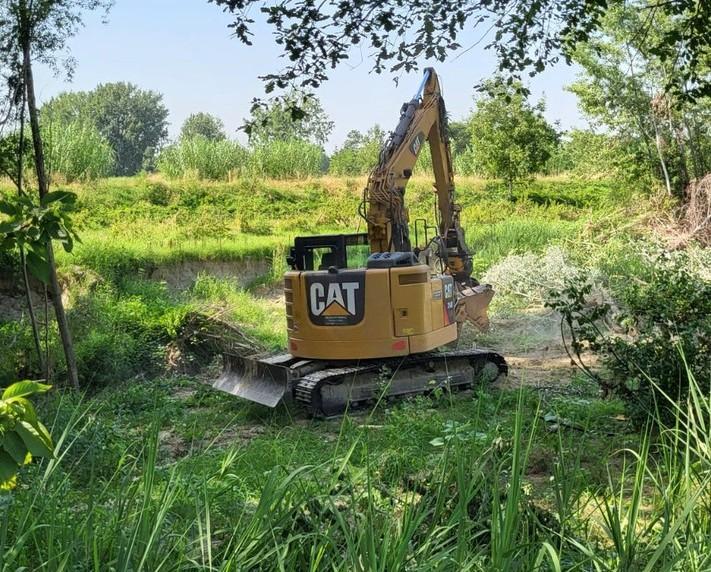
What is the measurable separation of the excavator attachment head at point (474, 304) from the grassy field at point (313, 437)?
889 mm

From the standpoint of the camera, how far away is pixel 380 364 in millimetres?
9094

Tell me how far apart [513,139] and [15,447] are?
2567cm

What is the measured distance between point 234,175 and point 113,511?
2469cm

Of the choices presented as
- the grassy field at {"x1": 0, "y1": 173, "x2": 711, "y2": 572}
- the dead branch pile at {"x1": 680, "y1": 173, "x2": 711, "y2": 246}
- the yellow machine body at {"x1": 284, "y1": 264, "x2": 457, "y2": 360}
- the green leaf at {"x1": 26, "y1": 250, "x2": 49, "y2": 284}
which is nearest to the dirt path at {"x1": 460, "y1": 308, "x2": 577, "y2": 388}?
the grassy field at {"x1": 0, "y1": 173, "x2": 711, "y2": 572}

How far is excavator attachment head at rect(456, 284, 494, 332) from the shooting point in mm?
11391

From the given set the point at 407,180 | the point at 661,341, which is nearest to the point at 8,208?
the point at 661,341

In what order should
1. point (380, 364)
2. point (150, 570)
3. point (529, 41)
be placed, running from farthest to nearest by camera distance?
point (380, 364) → point (529, 41) → point (150, 570)

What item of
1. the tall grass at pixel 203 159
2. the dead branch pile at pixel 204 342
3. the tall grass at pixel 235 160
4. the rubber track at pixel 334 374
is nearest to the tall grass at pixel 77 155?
the tall grass at pixel 235 160

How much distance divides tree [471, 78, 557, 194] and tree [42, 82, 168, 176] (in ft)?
173

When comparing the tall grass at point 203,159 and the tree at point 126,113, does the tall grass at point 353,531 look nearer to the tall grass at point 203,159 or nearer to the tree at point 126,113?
the tall grass at point 203,159

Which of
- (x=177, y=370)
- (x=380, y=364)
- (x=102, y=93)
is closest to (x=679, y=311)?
(x=380, y=364)

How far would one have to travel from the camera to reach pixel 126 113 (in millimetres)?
80000

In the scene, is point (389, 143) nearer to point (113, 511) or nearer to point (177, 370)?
point (177, 370)

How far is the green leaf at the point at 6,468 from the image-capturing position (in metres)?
2.58
